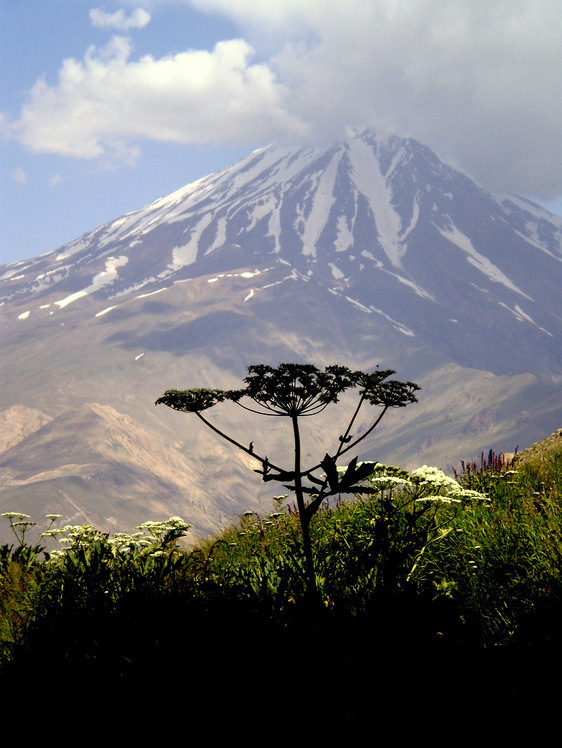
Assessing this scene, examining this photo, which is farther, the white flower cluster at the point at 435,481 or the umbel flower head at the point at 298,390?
the white flower cluster at the point at 435,481

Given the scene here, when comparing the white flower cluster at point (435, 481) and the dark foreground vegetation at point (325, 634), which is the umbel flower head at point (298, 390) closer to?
the dark foreground vegetation at point (325, 634)

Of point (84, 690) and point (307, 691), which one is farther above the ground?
point (84, 690)

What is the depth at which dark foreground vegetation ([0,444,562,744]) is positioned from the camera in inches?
206

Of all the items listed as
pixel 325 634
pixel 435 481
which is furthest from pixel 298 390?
pixel 435 481

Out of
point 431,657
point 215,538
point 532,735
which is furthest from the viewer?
point 215,538

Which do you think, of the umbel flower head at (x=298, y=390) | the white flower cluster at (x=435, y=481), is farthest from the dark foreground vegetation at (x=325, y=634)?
the umbel flower head at (x=298, y=390)

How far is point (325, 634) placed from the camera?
5977 millimetres

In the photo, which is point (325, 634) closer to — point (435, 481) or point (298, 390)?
point (298, 390)

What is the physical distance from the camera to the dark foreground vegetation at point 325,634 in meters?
5.23

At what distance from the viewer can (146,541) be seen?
29.8 feet

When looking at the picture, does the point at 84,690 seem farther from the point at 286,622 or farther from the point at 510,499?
the point at 510,499

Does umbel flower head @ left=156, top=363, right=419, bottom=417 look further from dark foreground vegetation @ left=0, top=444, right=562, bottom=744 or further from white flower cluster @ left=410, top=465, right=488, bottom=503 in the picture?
white flower cluster @ left=410, top=465, right=488, bottom=503

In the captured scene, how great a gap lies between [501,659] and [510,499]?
3988 mm

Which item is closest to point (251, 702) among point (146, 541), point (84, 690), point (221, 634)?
point (221, 634)
